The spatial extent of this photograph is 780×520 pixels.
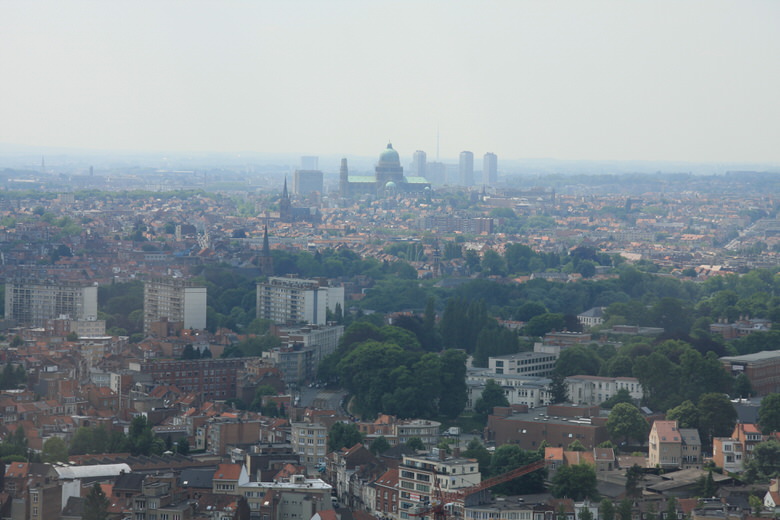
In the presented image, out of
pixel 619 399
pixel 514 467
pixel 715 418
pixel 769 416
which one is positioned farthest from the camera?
pixel 619 399

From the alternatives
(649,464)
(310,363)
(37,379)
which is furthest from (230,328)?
(649,464)

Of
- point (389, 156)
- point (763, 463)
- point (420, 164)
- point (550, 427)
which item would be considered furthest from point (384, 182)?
point (763, 463)

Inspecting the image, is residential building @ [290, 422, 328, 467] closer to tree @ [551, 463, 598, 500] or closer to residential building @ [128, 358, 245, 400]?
tree @ [551, 463, 598, 500]

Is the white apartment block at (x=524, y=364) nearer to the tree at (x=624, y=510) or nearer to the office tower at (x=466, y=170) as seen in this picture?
the tree at (x=624, y=510)

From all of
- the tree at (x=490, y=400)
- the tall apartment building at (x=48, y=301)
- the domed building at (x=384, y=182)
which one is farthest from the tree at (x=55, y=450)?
the domed building at (x=384, y=182)

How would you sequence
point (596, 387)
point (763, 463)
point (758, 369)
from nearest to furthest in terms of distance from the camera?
point (763, 463) → point (596, 387) → point (758, 369)

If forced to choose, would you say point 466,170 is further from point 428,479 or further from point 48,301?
point 428,479
